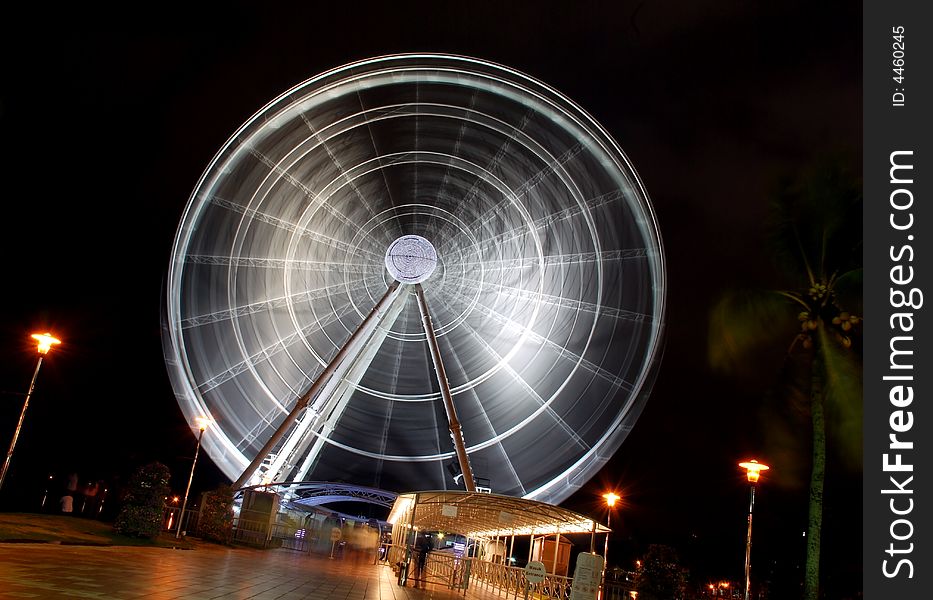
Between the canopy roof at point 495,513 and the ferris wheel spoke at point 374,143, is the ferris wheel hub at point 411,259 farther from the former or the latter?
the canopy roof at point 495,513

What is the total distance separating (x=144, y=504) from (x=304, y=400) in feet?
17.0

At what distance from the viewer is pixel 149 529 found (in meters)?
20.2

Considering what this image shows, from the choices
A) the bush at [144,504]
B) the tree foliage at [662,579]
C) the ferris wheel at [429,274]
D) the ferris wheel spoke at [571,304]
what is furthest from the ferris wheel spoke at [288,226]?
the tree foliage at [662,579]

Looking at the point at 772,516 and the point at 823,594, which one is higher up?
the point at 772,516

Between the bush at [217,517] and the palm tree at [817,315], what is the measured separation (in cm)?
1717

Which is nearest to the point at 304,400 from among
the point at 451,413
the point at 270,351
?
the point at 270,351

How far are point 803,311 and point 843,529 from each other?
24722mm

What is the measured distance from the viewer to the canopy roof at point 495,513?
18.0 metres

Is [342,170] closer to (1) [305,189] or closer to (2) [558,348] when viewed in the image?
(1) [305,189]

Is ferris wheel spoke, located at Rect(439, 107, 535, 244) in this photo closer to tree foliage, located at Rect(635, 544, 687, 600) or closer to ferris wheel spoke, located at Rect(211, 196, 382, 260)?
ferris wheel spoke, located at Rect(211, 196, 382, 260)

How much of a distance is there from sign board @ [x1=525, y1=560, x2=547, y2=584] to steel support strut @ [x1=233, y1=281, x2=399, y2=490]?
899 cm

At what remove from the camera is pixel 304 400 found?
2191 centimetres
